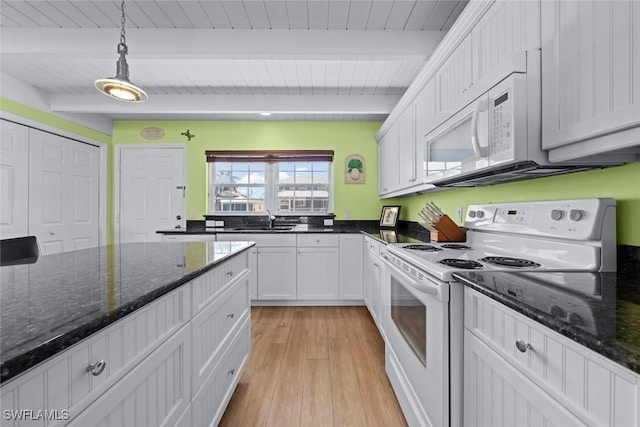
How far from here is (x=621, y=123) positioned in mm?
826

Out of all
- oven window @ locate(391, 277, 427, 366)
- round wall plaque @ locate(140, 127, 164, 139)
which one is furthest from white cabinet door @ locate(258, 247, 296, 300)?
round wall plaque @ locate(140, 127, 164, 139)

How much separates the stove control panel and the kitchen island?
150 centimetres

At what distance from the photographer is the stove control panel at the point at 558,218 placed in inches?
42.6

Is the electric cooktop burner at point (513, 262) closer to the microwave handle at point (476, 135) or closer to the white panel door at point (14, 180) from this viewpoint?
the microwave handle at point (476, 135)

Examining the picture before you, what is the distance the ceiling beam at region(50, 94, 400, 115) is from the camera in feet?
11.1

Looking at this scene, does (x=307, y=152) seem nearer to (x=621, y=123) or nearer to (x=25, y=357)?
(x=621, y=123)

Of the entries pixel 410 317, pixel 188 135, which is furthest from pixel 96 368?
pixel 188 135

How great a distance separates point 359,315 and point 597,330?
9.01ft

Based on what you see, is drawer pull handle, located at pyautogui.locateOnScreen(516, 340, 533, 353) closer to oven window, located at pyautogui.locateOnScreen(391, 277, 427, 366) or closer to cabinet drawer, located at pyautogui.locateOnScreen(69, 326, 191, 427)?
oven window, located at pyautogui.locateOnScreen(391, 277, 427, 366)

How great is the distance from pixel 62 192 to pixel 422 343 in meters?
4.24

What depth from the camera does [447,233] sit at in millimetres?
2084

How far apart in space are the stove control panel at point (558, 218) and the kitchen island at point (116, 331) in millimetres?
1502

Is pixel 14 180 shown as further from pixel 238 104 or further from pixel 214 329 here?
pixel 214 329

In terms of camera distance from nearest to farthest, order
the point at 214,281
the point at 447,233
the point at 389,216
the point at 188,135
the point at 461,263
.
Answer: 1. the point at 461,263
2. the point at 214,281
3. the point at 447,233
4. the point at 389,216
5. the point at 188,135
